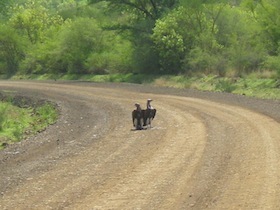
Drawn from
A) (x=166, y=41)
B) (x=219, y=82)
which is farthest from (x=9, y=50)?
(x=219, y=82)

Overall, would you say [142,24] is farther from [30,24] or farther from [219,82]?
[30,24]

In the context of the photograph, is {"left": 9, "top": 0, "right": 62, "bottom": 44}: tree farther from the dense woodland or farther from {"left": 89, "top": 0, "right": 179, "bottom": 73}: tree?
{"left": 89, "top": 0, "right": 179, "bottom": 73}: tree

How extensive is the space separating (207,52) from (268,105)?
59.1 ft

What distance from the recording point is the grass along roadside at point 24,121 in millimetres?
18766

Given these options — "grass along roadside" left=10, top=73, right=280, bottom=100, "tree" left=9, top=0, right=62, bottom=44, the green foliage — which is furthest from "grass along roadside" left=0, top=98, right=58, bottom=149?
"tree" left=9, top=0, right=62, bottom=44

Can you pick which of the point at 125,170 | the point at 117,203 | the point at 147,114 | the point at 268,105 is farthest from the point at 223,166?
the point at 268,105

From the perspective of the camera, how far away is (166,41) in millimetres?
44406

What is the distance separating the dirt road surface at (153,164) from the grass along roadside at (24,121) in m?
0.91

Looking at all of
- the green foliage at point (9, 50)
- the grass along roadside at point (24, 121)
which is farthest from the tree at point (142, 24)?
the green foliage at point (9, 50)

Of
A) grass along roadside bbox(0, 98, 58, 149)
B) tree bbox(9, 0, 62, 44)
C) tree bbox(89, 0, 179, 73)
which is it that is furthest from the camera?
tree bbox(9, 0, 62, 44)

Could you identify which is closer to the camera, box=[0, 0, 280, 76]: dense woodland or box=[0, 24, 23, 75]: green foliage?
box=[0, 0, 280, 76]: dense woodland

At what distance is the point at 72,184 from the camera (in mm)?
10742

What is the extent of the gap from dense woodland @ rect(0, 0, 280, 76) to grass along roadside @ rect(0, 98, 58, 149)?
940cm

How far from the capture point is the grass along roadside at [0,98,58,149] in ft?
61.6
